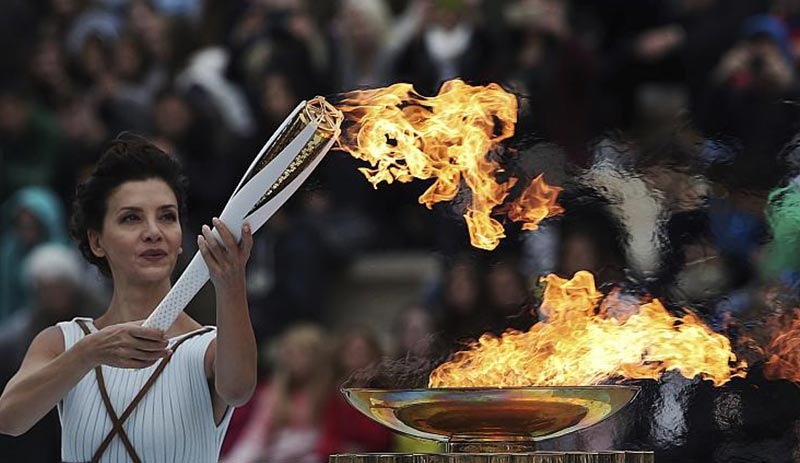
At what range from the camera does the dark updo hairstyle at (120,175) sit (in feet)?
14.8

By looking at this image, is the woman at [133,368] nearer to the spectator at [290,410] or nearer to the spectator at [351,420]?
the spectator at [351,420]

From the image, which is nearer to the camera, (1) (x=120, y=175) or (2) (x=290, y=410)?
(1) (x=120, y=175)

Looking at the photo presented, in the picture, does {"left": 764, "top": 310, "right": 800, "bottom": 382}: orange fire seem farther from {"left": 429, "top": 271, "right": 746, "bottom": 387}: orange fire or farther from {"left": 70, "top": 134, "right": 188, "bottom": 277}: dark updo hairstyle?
{"left": 70, "top": 134, "right": 188, "bottom": 277}: dark updo hairstyle

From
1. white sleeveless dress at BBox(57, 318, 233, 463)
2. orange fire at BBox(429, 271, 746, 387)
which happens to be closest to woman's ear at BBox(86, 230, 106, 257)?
white sleeveless dress at BBox(57, 318, 233, 463)

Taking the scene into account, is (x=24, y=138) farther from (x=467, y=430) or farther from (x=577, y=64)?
(x=467, y=430)

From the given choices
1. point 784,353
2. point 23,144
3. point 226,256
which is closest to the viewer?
point 226,256

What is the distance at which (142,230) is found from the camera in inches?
175

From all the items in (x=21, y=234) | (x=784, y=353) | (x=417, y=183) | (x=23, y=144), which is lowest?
(x=784, y=353)

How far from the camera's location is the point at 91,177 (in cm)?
455

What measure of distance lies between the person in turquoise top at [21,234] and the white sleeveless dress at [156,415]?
4.98 m

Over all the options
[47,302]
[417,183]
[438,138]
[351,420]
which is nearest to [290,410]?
[351,420]

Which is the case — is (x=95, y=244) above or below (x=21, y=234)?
below

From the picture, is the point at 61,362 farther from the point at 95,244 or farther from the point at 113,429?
the point at 95,244

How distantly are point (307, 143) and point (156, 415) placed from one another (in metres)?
0.79
